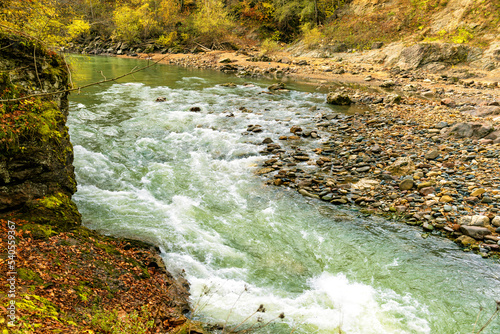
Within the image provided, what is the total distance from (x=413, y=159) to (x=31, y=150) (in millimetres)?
10589

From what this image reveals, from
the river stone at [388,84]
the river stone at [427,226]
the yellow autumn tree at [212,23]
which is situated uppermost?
the yellow autumn tree at [212,23]

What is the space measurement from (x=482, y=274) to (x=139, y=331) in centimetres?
625

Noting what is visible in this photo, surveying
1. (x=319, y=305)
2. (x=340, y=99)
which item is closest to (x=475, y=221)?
(x=319, y=305)

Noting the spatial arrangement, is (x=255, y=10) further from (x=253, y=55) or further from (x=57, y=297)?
(x=57, y=297)

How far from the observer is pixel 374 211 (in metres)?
7.71

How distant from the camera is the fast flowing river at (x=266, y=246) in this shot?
483 cm

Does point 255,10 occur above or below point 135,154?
above

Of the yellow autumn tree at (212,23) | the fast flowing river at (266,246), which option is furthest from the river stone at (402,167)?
the yellow autumn tree at (212,23)

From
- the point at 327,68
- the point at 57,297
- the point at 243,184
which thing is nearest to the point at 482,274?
the point at 243,184

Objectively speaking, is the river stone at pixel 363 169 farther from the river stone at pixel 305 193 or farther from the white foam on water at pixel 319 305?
the white foam on water at pixel 319 305

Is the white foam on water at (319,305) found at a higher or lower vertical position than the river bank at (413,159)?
lower

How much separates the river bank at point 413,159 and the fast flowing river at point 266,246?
674 millimetres

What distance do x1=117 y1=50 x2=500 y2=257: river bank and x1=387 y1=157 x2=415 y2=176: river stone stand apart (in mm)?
30

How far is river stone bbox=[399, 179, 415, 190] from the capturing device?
326 inches
